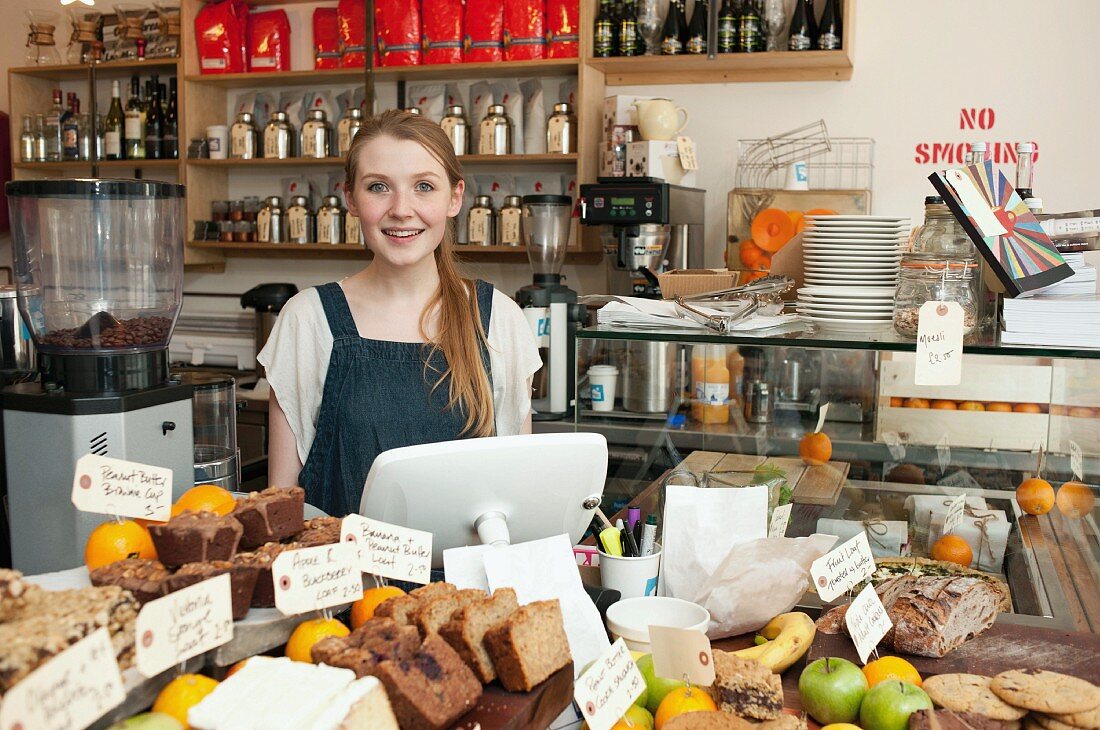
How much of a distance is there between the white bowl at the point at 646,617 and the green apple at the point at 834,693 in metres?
0.15

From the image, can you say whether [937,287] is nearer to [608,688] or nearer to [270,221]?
[608,688]

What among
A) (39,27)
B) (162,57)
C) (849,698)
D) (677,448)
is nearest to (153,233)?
(677,448)

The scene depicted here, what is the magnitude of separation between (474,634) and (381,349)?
104 centimetres

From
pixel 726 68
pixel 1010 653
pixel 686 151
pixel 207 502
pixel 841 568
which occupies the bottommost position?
pixel 1010 653

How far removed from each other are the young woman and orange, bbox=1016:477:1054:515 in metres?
0.96

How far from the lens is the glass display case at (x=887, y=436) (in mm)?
1587

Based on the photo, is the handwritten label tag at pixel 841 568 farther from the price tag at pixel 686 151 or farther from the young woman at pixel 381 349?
the price tag at pixel 686 151

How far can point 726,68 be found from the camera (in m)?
3.97

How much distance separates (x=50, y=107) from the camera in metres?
5.05

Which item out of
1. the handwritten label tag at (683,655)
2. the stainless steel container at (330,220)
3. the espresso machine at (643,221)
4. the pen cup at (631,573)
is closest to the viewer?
the handwritten label tag at (683,655)

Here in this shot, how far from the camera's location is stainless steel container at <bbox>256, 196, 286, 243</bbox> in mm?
4570

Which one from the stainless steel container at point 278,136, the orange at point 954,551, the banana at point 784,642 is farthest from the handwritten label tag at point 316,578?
the stainless steel container at point 278,136

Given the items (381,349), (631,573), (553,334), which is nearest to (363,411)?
(381,349)

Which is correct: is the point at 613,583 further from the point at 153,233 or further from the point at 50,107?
the point at 50,107
